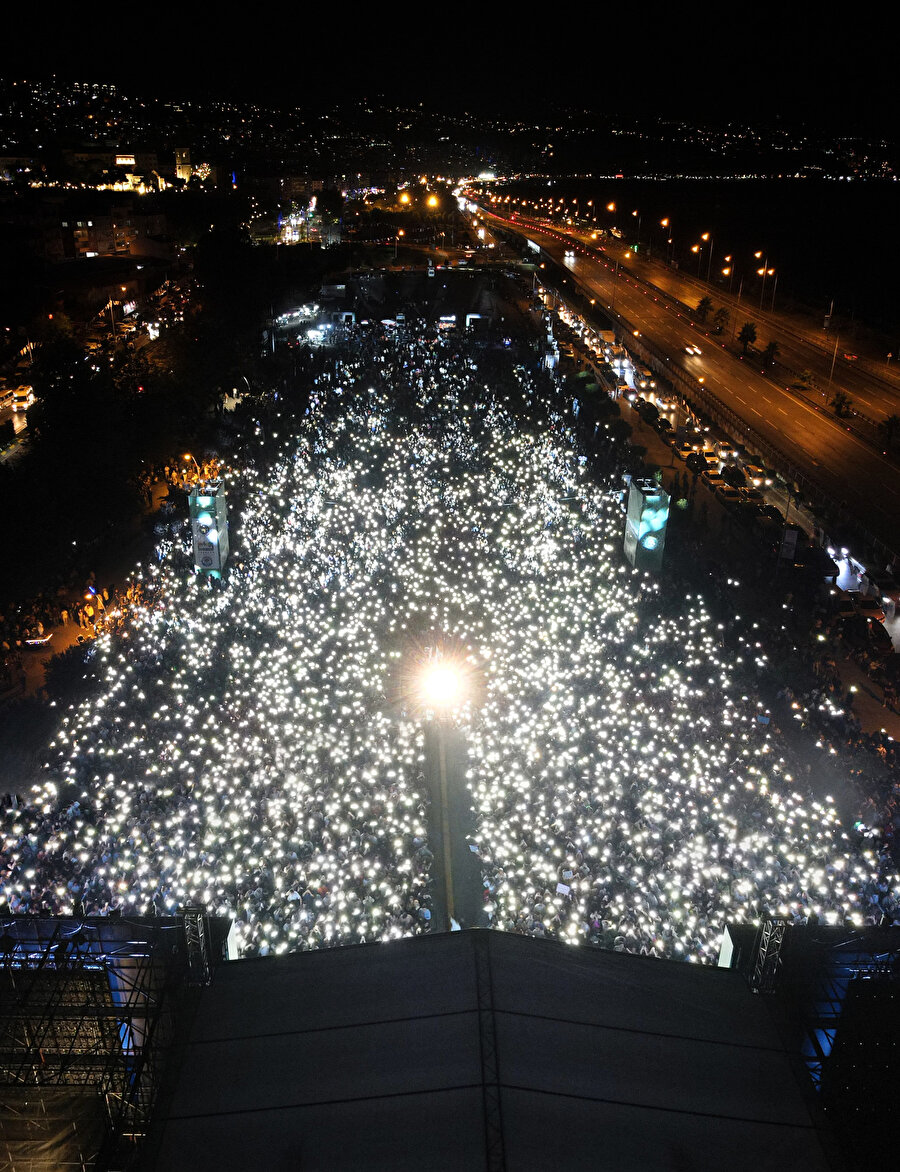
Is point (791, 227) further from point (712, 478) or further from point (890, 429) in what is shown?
point (712, 478)

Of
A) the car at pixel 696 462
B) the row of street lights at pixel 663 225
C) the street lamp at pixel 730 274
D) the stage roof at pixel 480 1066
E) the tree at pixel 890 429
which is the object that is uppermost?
the row of street lights at pixel 663 225

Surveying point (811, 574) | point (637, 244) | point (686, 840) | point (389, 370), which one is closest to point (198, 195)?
point (637, 244)

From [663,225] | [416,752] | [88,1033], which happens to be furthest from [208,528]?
[663,225]

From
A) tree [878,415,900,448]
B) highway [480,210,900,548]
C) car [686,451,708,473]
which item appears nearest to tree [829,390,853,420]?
highway [480,210,900,548]

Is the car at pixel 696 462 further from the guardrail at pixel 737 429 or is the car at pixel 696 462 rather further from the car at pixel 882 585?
the car at pixel 882 585

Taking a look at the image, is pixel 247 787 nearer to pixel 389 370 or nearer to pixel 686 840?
pixel 686 840

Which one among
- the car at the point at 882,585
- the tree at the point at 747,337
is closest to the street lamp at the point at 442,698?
the car at the point at 882,585

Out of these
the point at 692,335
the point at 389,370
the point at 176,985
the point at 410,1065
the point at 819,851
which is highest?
the point at 692,335
